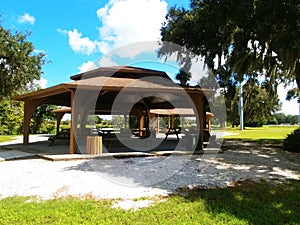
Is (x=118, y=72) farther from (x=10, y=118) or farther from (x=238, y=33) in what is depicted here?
(x=10, y=118)

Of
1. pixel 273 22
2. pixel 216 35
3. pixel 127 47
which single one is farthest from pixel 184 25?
pixel 273 22

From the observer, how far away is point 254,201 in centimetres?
478

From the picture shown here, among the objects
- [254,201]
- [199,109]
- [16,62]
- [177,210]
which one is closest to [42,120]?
[16,62]

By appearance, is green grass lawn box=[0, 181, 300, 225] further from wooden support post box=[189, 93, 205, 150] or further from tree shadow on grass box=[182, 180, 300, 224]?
wooden support post box=[189, 93, 205, 150]

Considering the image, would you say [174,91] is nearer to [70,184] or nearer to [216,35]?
[216,35]

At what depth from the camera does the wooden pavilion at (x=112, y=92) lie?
10.0m

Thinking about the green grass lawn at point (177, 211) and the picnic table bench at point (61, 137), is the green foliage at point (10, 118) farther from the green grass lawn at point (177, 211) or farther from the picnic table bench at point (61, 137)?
the green grass lawn at point (177, 211)

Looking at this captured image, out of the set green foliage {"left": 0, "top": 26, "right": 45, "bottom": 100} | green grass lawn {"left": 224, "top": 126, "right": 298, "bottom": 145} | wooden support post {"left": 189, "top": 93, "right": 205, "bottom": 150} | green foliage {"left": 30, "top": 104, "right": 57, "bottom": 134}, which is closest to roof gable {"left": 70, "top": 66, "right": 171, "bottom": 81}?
wooden support post {"left": 189, "top": 93, "right": 205, "bottom": 150}

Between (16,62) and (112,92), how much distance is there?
10.0 m

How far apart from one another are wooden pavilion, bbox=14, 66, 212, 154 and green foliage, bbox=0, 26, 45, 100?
17.6 ft

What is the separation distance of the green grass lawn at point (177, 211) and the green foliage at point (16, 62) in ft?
53.9

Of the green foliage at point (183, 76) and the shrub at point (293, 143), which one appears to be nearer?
the shrub at point (293, 143)

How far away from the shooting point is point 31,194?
5188 mm

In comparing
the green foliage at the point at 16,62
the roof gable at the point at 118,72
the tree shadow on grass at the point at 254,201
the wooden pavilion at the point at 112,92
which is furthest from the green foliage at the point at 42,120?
the tree shadow on grass at the point at 254,201
